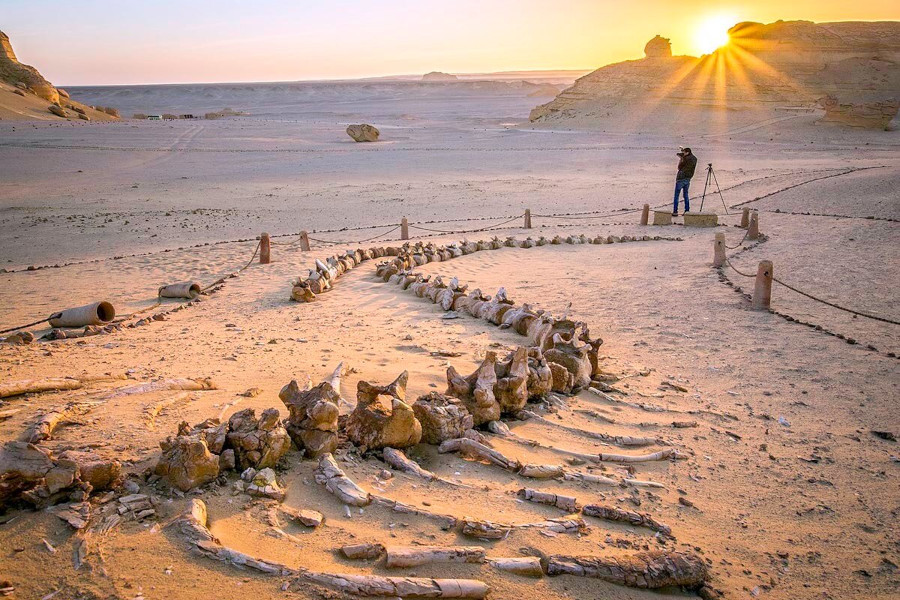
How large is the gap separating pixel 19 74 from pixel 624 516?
6541 centimetres

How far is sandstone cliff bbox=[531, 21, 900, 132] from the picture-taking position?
153 feet

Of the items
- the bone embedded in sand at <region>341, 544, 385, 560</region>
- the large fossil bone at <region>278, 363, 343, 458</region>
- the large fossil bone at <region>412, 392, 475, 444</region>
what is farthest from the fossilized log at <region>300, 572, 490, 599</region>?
the large fossil bone at <region>412, 392, 475, 444</region>

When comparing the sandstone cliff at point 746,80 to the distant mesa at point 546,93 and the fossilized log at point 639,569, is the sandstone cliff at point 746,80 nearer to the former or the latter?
the fossilized log at point 639,569

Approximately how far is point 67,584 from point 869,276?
11.1m

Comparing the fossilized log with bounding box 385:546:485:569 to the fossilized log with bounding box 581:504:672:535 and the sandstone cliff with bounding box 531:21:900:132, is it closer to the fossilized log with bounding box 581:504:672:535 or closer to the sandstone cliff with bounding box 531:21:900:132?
the fossilized log with bounding box 581:504:672:535

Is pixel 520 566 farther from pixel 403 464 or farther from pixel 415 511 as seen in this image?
pixel 403 464

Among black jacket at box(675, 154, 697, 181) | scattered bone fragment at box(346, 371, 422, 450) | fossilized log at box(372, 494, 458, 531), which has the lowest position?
fossilized log at box(372, 494, 458, 531)

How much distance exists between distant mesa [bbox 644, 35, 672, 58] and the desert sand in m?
47.9

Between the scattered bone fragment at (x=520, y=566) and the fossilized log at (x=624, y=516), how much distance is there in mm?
696

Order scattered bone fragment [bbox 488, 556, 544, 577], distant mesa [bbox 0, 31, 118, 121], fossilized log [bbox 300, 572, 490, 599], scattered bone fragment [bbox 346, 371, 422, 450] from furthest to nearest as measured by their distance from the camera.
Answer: distant mesa [bbox 0, 31, 118, 121] < scattered bone fragment [bbox 346, 371, 422, 450] < scattered bone fragment [bbox 488, 556, 544, 577] < fossilized log [bbox 300, 572, 490, 599]

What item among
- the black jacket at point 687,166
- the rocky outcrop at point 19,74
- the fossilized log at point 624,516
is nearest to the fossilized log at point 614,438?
the fossilized log at point 624,516

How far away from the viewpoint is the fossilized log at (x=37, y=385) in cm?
440

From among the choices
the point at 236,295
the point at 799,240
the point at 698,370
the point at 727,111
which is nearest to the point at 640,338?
the point at 698,370

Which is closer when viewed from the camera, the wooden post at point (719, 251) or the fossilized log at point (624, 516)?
the fossilized log at point (624, 516)
